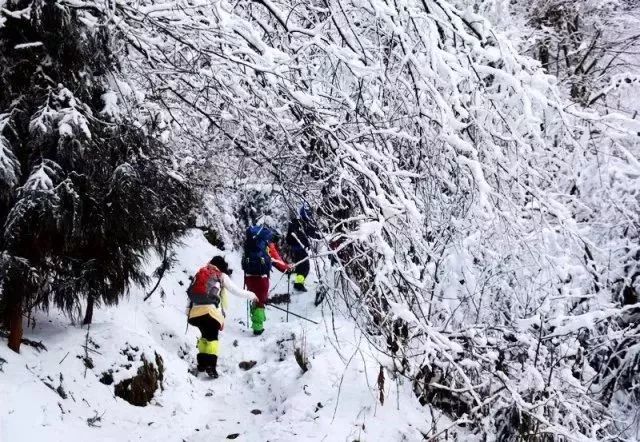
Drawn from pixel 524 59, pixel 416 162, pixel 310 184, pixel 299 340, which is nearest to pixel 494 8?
pixel 524 59

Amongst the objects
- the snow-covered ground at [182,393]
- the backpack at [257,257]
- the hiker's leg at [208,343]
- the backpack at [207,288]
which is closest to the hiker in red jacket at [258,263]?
the backpack at [257,257]

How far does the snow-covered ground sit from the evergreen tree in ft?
1.74

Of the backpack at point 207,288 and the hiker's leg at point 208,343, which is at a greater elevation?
the backpack at point 207,288

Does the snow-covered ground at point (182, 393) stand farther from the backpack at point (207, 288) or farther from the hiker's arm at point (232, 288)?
the hiker's arm at point (232, 288)

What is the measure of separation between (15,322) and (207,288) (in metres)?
2.71

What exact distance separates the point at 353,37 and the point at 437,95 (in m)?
0.71

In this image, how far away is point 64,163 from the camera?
13.3 feet

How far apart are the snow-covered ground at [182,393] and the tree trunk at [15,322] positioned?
0.26 ft

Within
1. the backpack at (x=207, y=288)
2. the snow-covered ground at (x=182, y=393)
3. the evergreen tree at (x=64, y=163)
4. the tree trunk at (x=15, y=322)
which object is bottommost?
the snow-covered ground at (x=182, y=393)

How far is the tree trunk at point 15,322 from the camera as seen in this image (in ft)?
14.2

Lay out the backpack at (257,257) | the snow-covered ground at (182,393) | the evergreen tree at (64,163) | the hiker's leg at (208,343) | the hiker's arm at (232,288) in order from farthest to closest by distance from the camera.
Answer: the backpack at (257,257)
the hiker's leg at (208,343)
the hiker's arm at (232,288)
the snow-covered ground at (182,393)
the evergreen tree at (64,163)

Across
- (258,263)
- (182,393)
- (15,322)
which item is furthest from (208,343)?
(15,322)

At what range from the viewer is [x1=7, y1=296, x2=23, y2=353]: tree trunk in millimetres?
4328

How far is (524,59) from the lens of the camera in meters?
2.79
